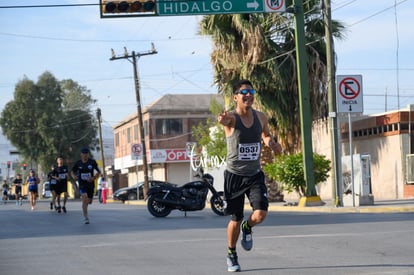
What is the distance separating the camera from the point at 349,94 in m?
21.9

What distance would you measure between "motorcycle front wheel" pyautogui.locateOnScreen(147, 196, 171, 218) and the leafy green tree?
166 feet

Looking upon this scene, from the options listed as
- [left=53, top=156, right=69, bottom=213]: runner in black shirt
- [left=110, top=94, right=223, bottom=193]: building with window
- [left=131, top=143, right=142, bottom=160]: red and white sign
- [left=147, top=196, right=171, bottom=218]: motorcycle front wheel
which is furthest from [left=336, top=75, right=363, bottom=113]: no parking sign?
[left=110, top=94, right=223, bottom=193]: building with window

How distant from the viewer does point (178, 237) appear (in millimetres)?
13430

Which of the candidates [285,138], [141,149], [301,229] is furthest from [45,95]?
[301,229]

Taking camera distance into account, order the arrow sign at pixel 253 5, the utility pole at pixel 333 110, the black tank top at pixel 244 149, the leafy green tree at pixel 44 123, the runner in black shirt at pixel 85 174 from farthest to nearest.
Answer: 1. the leafy green tree at pixel 44 123
2. the utility pole at pixel 333 110
3. the arrow sign at pixel 253 5
4. the runner in black shirt at pixel 85 174
5. the black tank top at pixel 244 149

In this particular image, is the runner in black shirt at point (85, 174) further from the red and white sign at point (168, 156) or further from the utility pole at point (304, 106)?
the red and white sign at point (168, 156)

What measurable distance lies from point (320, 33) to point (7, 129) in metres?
50.2

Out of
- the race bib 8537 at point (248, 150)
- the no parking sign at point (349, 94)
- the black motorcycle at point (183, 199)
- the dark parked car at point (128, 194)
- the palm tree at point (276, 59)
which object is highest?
the palm tree at point (276, 59)

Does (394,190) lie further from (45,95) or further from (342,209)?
(45,95)

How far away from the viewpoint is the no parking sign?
2181 cm

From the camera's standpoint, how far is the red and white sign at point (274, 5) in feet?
71.9

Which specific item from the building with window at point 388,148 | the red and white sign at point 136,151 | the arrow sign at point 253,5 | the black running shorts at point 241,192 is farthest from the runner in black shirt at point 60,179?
the red and white sign at point 136,151

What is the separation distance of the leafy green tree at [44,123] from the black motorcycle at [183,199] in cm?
5055

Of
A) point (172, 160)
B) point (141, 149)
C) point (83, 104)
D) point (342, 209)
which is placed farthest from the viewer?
point (83, 104)
